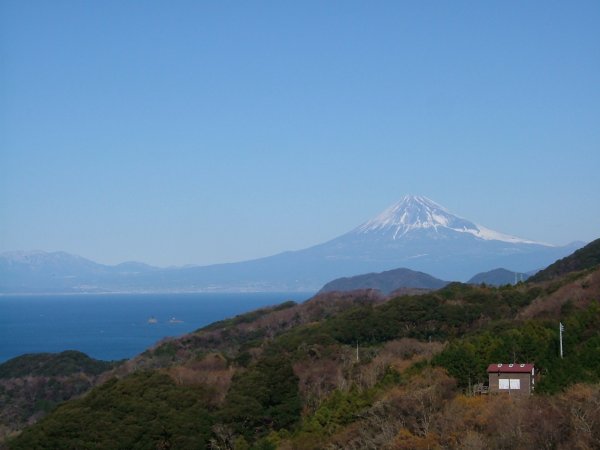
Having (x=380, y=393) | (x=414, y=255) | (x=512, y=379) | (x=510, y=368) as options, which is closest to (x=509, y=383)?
(x=512, y=379)

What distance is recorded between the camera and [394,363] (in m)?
22.7

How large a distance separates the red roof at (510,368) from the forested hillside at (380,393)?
1.57ft

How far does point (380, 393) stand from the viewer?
18.2 metres

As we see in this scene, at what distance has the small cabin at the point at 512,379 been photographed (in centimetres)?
1758

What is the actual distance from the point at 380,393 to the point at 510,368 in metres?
2.79

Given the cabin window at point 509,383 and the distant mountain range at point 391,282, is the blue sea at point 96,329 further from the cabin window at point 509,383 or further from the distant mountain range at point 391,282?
the cabin window at point 509,383

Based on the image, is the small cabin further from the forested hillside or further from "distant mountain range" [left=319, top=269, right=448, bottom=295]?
"distant mountain range" [left=319, top=269, right=448, bottom=295]

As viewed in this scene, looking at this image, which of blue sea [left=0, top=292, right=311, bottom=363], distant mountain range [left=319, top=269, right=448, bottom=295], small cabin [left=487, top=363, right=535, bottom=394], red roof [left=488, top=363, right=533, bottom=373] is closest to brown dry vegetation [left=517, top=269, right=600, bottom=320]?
red roof [left=488, top=363, right=533, bottom=373]

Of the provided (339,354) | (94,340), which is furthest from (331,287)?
(339,354)

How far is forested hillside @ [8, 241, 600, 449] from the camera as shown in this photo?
14.5m

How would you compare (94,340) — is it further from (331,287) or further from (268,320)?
(331,287)

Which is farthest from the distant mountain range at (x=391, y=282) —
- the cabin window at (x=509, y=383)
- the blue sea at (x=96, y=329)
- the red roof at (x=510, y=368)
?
the cabin window at (x=509, y=383)

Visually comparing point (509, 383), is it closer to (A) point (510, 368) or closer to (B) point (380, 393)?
(A) point (510, 368)

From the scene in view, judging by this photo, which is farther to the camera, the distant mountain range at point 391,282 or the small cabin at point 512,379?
the distant mountain range at point 391,282
